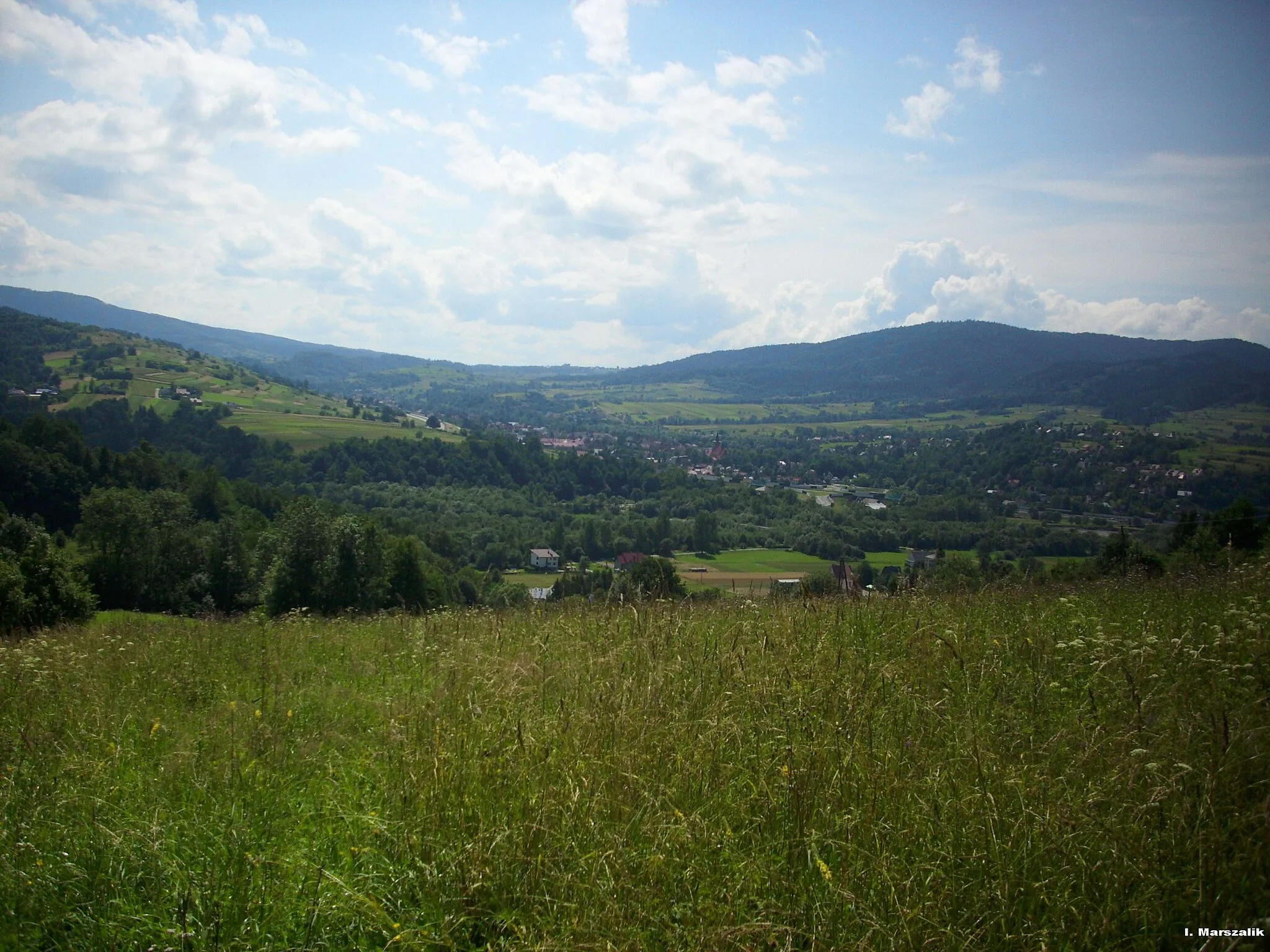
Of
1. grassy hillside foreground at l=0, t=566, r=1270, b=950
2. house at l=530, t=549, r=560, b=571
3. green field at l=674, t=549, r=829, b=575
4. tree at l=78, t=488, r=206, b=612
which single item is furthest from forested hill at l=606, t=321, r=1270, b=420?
tree at l=78, t=488, r=206, b=612

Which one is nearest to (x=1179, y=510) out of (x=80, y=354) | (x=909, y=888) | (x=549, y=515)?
(x=909, y=888)

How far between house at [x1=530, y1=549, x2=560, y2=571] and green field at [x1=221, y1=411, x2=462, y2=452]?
5486 centimetres

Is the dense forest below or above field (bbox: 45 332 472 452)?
below

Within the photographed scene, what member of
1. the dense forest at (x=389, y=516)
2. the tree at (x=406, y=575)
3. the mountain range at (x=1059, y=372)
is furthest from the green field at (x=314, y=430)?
the mountain range at (x=1059, y=372)

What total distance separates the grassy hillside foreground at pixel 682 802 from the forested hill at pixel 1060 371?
2760 inches

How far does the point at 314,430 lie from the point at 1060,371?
127039mm

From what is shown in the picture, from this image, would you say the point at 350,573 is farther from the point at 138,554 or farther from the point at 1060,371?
the point at 1060,371

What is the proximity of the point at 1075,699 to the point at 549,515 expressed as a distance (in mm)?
95473

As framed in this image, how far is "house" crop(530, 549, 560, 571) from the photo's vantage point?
227 ft

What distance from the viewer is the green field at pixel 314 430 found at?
111 m

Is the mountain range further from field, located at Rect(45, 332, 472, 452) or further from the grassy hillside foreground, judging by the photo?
Answer: field, located at Rect(45, 332, 472, 452)

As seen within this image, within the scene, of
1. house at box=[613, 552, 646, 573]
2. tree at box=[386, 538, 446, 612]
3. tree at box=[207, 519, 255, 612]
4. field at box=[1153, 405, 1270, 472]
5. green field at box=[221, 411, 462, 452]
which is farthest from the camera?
green field at box=[221, 411, 462, 452]

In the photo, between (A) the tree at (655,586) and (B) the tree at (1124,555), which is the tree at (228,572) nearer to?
(A) the tree at (655,586)

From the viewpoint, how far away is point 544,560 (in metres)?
70.4
